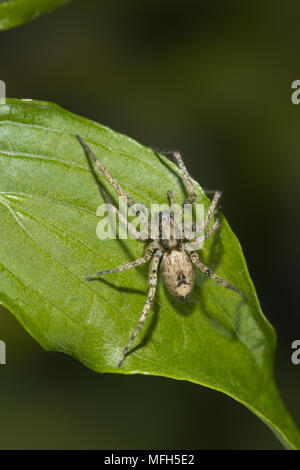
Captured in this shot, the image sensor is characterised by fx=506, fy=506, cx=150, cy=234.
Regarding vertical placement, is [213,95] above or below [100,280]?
above

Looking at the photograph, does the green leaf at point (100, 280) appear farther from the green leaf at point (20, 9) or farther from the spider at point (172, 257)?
the green leaf at point (20, 9)

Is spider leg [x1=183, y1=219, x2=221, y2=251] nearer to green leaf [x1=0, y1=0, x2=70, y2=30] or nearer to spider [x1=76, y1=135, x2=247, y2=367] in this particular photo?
spider [x1=76, y1=135, x2=247, y2=367]

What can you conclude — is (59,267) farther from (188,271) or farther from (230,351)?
(230,351)

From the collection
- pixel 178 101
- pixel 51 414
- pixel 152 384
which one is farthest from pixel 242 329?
pixel 178 101

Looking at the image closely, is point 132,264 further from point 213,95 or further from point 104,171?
point 213,95

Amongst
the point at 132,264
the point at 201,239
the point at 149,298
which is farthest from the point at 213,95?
the point at 149,298

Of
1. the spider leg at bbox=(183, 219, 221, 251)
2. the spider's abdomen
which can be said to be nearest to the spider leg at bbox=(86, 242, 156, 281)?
the spider's abdomen
